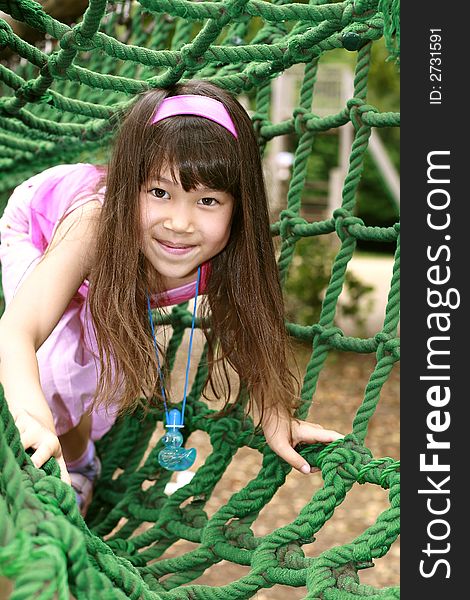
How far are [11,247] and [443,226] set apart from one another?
74cm

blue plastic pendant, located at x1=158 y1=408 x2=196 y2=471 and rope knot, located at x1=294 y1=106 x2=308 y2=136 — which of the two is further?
rope knot, located at x1=294 y1=106 x2=308 y2=136

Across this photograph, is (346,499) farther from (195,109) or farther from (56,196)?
(195,109)

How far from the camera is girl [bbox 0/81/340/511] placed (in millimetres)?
1129

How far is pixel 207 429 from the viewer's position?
53.5 inches

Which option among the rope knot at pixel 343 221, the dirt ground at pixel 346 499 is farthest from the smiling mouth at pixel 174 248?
the dirt ground at pixel 346 499

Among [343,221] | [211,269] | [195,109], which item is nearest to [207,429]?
[211,269]

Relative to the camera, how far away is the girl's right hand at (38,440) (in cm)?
88

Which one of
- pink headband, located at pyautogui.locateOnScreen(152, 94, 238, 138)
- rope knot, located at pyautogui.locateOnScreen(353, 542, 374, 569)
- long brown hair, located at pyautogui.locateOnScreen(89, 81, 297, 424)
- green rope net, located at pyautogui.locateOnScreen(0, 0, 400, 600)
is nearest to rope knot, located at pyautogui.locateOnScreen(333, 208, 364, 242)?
green rope net, located at pyautogui.locateOnScreen(0, 0, 400, 600)

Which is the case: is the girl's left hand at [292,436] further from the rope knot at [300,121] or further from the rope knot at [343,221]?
the rope knot at [300,121]

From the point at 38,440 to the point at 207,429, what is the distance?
1.60 feet

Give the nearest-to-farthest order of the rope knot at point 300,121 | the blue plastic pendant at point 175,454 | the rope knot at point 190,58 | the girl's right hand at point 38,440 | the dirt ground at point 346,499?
the girl's right hand at point 38,440 → the rope knot at point 190,58 → the blue plastic pendant at point 175,454 → the rope knot at point 300,121 → the dirt ground at point 346,499

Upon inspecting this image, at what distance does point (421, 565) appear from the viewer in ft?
2.95

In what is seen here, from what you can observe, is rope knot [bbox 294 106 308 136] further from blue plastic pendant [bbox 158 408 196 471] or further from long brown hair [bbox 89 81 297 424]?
blue plastic pendant [bbox 158 408 196 471]

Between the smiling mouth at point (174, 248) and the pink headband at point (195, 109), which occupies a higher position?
the pink headband at point (195, 109)
